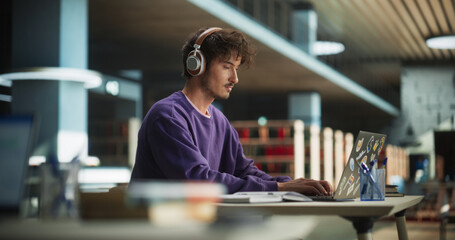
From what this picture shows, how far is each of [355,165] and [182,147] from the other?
508 millimetres

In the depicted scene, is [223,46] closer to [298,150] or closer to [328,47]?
[298,150]

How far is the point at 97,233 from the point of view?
27.5 inches

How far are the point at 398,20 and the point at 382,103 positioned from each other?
8.81m

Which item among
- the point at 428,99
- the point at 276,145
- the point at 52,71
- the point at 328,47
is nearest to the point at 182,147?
the point at 52,71

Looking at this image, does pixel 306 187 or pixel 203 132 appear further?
pixel 203 132

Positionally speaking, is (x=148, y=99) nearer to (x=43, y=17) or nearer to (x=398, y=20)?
(x=398, y=20)

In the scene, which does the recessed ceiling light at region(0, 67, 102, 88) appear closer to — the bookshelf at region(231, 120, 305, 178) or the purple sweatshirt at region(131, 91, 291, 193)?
the purple sweatshirt at region(131, 91, 291, 193)

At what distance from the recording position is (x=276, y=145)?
1148cm

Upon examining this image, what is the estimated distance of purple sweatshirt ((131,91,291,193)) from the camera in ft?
5.83

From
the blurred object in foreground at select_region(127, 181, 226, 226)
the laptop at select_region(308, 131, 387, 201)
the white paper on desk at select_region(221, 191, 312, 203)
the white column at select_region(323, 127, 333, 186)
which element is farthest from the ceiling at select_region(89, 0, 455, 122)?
the blurred object in foreground at select_region(127, 181, 226, 226)

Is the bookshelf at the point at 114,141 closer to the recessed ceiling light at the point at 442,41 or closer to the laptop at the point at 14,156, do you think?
the recessed ceiling light at the point at 442,41

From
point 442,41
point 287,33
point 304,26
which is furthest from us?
point 287,33

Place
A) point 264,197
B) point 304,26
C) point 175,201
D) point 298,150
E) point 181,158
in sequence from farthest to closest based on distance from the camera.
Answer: point 304,26, point 298,150, point 181,158, point 264,197, point 175,201

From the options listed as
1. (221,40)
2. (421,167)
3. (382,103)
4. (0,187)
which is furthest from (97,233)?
(382,103)
